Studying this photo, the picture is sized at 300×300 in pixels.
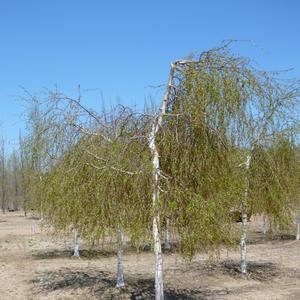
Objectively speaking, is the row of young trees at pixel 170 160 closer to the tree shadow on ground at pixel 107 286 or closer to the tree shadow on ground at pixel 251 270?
the tree shadow on ground at pixel 107 286

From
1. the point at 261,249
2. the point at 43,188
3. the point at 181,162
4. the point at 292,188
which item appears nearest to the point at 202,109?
the point at 181,162

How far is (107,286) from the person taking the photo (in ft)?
42.1

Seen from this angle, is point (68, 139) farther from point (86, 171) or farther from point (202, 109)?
point (202, 109)

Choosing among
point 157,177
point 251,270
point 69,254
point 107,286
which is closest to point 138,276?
point 107,286

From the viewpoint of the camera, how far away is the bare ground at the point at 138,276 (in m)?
12.4

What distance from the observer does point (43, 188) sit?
1059 centimetres

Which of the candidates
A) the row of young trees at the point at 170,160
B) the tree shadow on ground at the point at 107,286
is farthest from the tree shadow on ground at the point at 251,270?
the row of young trees at the point at 170,160

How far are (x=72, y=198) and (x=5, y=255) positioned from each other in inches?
464

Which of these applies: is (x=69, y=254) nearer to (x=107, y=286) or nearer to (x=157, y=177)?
(x=107, y=286)

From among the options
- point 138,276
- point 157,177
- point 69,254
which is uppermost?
point 157,177

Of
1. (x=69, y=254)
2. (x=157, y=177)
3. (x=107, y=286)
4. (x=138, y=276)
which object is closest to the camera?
(x=157, y=177)

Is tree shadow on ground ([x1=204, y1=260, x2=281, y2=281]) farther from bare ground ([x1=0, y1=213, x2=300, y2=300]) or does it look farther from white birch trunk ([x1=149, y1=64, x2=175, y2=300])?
white birch trunk ([x1=149, y1=64, x2=175, y2=300])

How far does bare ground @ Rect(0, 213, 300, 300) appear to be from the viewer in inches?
490

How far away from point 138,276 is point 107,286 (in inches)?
75.5
